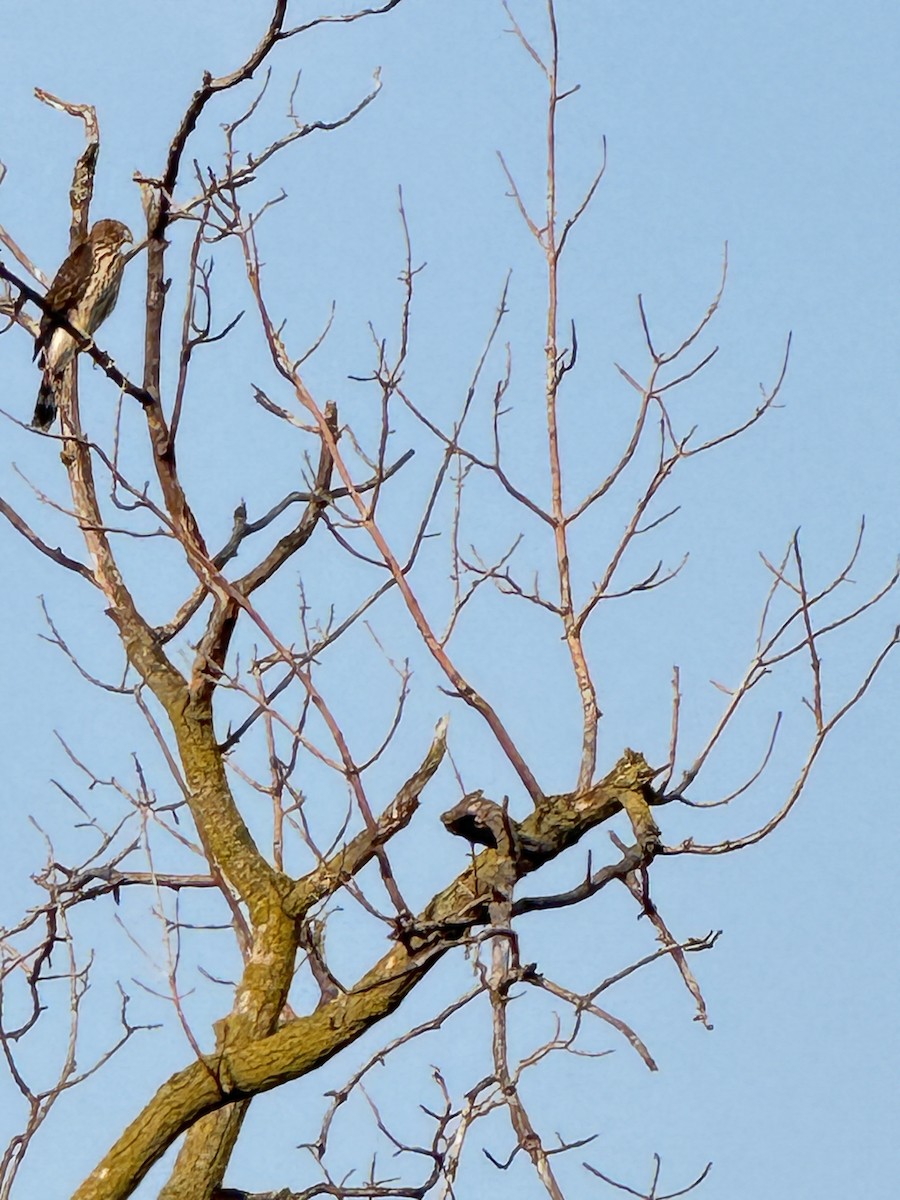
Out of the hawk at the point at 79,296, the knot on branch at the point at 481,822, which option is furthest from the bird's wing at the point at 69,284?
the knot on branch at the point at 481,822

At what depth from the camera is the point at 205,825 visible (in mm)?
3740

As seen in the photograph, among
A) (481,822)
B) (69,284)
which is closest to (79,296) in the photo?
(69,284)

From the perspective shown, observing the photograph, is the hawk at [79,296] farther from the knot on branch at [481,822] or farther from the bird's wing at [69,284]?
the knot on branch at [481,822]

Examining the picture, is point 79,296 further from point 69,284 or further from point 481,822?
point 481,822

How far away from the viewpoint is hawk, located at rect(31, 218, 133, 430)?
15.3 feet

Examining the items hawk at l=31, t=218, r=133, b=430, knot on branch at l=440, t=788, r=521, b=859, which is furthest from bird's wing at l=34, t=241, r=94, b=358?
knot on branch at l=440, t=788, r=521, b=859

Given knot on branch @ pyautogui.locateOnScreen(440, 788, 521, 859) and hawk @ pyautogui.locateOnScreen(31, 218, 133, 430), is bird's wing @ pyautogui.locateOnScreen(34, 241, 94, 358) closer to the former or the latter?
hawk @ pyautogui.locateOnScreen(31, 218, 133, 430)

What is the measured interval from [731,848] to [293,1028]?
3.39 feet

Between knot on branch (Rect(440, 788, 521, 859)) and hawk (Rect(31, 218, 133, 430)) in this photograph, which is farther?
hawk (Rect(31, 218, 133, 430))

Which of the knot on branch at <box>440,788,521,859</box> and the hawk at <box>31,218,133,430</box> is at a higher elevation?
the hawk at <box>31,218,133,430</box>

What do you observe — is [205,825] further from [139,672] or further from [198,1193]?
[198,1193]

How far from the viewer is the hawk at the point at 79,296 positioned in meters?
4.68

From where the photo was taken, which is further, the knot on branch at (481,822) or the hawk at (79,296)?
the hawk at (79,296)

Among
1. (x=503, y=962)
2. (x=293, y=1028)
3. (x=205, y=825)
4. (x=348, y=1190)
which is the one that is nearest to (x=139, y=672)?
(x=205, y=825)
